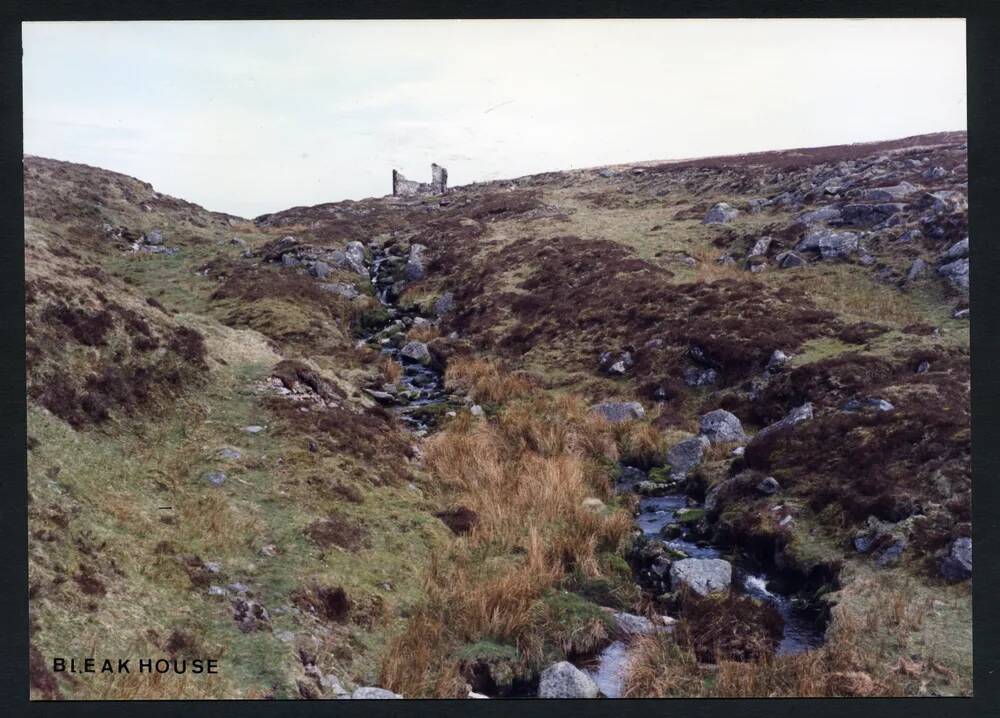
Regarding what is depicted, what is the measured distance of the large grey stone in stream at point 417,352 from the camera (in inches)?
809

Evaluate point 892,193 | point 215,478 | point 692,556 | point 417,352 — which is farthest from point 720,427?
point 892,193

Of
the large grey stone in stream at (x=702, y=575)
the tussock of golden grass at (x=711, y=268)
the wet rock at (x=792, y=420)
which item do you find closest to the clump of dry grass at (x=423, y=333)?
the tussock of golden grass at (x=711, y=268)

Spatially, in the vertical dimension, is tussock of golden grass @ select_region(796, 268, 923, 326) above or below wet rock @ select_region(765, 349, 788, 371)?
above

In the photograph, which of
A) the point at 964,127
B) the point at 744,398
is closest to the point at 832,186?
the point at 744,398

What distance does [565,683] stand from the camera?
8078mm

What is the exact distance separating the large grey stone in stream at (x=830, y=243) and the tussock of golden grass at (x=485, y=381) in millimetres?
11745

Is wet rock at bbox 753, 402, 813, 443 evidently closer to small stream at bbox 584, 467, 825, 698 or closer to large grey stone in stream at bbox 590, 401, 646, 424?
small stream at bbox 584, 467, 825, 698

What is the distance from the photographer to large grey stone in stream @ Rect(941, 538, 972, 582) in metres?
8.77

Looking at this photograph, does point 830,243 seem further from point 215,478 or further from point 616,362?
point 215,478

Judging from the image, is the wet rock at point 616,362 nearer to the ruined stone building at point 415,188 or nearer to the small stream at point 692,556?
the small stream at point 692,556

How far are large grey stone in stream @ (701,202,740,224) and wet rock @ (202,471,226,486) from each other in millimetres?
25430

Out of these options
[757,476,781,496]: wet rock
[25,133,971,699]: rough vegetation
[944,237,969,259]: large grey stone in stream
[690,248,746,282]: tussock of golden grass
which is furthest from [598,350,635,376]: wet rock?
[944,237,969,259]: large grey stone in stream

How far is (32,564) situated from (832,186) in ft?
98.6

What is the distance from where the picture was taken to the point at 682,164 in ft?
158
